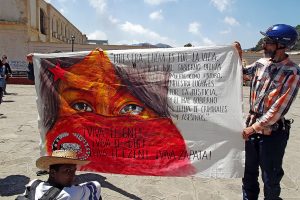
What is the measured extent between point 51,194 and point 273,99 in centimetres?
206

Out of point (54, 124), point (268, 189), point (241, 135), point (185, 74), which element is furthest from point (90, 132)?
point (268, 189)

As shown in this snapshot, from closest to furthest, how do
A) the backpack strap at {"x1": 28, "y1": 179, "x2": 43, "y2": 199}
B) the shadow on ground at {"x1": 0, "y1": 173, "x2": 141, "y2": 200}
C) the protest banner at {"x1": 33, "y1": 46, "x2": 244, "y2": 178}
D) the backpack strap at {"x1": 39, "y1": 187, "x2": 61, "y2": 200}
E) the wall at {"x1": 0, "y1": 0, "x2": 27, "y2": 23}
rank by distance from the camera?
the backpack strap at {"x1": 39, "y1": 187, "x2": 61, "y2": 200}
the backpack strap at {"x1": 28, "y1": 179, "x2": 43, "y2": 199}
the protest banner at {"x1": 33, "y1": 46, "x2": 244, "y2": 178}
the shadow on ground at {"x1": 0, "y1": 173, "x2": 141, "y2": 200}
the wall at {"x1": 0, "y1": 0, "x2": 27, "y2": 23}

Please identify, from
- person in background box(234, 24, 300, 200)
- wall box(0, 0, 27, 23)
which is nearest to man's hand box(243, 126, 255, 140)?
person in background box(234, 24, 300, 200)

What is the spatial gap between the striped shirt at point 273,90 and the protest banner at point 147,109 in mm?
430

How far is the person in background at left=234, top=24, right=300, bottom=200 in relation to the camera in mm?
3314

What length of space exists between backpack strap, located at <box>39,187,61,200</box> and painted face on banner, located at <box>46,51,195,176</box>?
185 cm

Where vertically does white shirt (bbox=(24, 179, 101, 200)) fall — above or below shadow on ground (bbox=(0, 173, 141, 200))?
above

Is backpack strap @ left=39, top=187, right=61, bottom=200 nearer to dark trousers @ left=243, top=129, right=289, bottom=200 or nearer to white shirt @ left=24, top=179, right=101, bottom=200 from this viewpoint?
white shirt @ left=24, top=179, right=101, bottom=200

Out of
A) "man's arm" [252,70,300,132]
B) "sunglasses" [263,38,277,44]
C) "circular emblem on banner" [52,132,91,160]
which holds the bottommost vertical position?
"circular emblem on banner" [52,132,91,160]

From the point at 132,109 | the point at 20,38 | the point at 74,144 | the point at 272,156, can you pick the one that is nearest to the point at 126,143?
the point at 132,109

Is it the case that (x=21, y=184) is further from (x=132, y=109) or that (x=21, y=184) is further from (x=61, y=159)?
(x=61, y=159)

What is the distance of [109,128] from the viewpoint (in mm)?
4363

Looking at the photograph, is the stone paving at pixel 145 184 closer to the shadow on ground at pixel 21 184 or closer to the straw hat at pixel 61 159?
the shadow on ground at pixel 21 184

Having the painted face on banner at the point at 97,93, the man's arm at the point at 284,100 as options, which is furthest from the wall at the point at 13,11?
the man's arm at the point at 284,100
